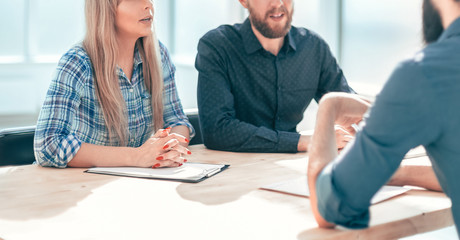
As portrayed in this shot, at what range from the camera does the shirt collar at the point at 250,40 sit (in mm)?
2520

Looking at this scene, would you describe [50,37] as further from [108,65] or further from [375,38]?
[108,65]

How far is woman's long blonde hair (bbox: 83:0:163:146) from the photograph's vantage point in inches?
81.0

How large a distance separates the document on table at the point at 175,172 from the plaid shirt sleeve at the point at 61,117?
0.48ft

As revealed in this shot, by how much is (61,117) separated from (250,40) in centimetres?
103

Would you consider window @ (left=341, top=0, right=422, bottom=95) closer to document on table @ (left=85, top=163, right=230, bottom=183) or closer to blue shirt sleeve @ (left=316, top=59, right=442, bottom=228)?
document on table @ (left=85, top=163, right=230, bottom=183)

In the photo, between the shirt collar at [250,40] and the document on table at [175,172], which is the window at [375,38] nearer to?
the shirt collar at [250,40]

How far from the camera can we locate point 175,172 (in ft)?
5.49

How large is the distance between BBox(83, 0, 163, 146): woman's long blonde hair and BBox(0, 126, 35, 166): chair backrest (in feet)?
1.02

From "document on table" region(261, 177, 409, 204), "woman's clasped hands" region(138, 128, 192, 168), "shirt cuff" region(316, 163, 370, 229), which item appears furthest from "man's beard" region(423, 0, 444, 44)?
"woman's clasped hands" region(138, 128, 192, 168)

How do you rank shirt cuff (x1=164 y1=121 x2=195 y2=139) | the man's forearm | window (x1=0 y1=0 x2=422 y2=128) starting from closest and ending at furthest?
the man's forearm < shirt cuff (x1=164 y1=121 x2=195 y2=139) < window (x1=0 y1=0 x2=422 y2=128)

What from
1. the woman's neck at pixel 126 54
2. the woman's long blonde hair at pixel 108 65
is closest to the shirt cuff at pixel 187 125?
the woman's long blonde hair at pixel 108 65

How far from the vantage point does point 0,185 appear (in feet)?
5.05

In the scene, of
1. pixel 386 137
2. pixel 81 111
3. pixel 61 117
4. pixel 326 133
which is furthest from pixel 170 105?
pixel 386 137

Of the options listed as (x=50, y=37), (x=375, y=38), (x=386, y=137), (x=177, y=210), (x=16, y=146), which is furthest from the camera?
(x=50, y=37)
